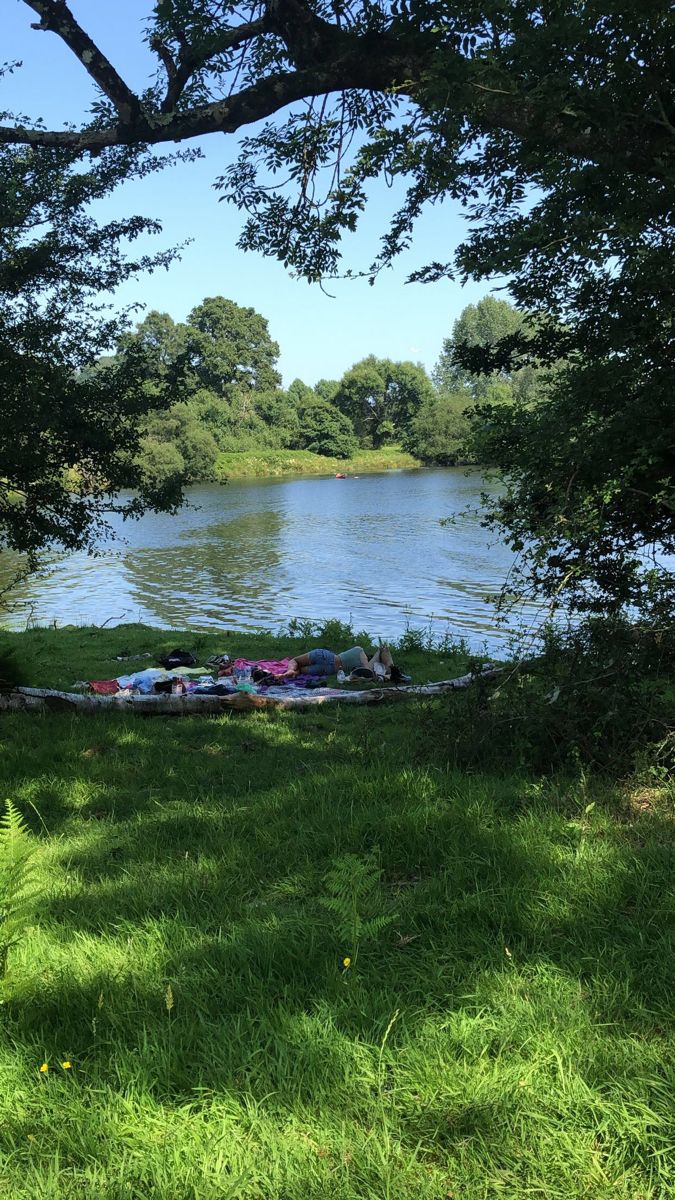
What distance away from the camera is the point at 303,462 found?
99.0 m

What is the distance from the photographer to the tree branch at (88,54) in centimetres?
527

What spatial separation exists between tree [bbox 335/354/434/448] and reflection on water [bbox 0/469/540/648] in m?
70.3

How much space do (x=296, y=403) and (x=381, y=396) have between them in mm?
13741

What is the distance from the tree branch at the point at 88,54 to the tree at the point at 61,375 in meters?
1.82

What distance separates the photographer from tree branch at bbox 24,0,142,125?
5270 millimetres

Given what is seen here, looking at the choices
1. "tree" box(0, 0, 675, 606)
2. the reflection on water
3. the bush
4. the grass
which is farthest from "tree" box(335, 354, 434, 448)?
the grass

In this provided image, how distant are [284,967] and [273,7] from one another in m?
5.84

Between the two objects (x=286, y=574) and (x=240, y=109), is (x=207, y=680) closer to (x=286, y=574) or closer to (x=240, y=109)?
(x=240, y=109)

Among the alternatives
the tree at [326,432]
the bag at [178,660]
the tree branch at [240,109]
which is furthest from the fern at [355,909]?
the tree at [326,432]

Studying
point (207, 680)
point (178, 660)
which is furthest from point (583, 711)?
point (178, 660)

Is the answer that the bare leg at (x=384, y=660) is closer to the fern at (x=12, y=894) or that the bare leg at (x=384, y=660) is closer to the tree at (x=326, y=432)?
the fern at (x=12, y=894)

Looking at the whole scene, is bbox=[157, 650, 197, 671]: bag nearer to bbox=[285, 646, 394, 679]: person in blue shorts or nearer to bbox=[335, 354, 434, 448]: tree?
bbox=[285, 646, 394, 679]: person in blue shorts

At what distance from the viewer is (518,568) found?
A: 484 centimetres

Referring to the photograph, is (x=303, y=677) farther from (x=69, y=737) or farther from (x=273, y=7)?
(x=273, y=7)
